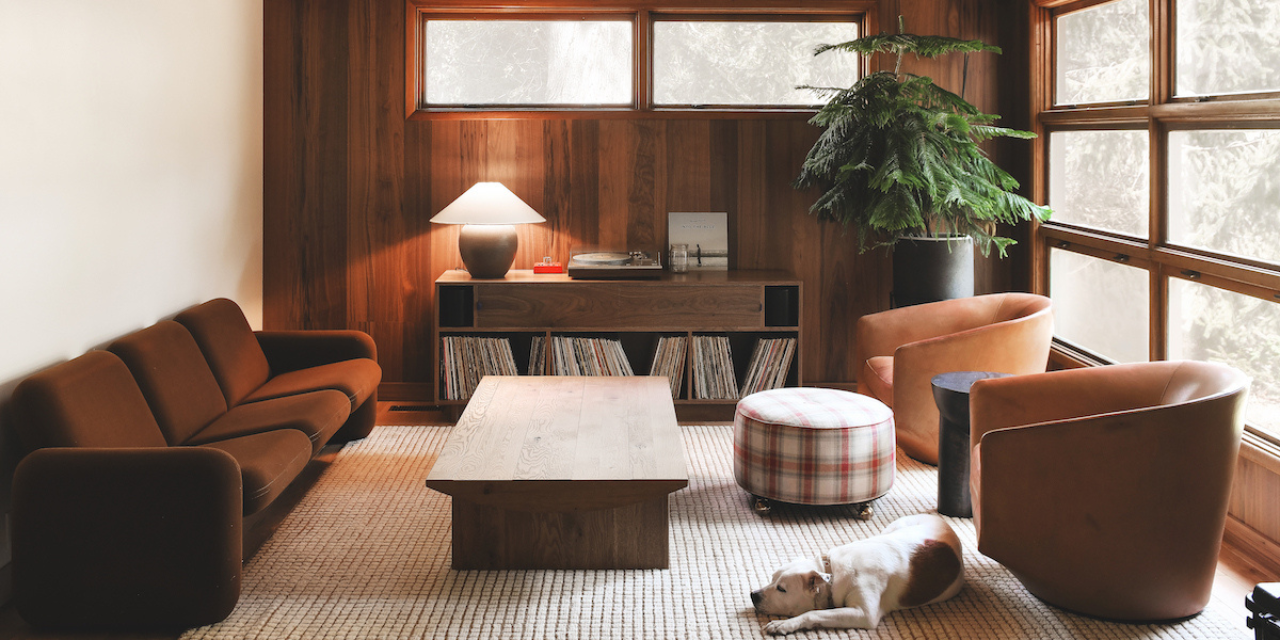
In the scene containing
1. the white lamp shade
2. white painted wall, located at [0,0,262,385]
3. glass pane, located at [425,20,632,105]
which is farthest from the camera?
glass pane, located at [425,20,632,105]

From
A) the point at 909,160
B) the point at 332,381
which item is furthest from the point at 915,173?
the point at 332,381

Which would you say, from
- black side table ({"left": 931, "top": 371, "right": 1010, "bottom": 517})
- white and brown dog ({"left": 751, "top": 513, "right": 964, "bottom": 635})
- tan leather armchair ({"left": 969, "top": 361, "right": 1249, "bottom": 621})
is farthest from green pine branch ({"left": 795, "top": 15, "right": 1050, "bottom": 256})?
white and brown dog ({"left": 751, "top": 513, "right": 964, "bottom": 635})

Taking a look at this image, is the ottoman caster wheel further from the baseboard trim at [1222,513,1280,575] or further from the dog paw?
the baseboard trim at [1222,513,1280,575]

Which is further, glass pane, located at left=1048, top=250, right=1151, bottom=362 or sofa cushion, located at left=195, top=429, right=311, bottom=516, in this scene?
glass pane, located at left=1048, top=250, right=1151, bottom=362

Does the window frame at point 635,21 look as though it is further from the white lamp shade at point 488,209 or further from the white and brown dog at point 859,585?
the white and brown dog at point 859,585

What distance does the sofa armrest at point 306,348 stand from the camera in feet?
15.0

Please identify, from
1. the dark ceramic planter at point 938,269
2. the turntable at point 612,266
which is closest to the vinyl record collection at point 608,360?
the turntable at point 612,266

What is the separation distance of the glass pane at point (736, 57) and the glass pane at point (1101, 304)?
5.15 feet

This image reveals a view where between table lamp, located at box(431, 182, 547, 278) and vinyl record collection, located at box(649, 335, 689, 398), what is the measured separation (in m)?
0.87

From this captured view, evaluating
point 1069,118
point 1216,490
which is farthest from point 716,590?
point 1069,118

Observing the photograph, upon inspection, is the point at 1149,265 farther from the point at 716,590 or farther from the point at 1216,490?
the point at 716,590

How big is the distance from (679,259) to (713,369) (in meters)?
0.63

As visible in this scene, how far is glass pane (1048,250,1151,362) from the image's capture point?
165 inches

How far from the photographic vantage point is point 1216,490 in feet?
8.64
